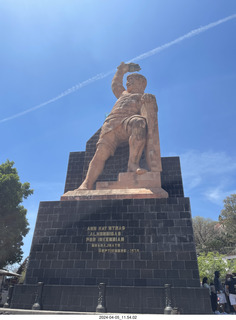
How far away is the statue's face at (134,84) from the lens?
11062mm

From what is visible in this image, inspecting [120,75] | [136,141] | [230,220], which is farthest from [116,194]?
[230,220]

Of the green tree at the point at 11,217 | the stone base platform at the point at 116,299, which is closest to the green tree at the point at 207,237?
the green tree at the point at 11,217

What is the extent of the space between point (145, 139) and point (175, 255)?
466 cm

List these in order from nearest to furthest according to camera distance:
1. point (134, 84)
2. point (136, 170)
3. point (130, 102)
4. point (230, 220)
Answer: point (136, 170)
point (130, 102)
point (134, 84)
point (230, 220)

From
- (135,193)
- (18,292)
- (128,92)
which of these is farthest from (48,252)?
(128,92)

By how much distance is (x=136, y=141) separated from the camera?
9.45 meters

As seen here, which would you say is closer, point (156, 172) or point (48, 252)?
point (48, 252)

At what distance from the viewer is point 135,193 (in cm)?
829

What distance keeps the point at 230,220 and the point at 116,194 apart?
24889mm

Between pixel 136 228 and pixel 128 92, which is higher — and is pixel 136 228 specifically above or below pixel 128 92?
below

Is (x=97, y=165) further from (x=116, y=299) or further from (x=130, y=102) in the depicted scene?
(x=116, y=299)

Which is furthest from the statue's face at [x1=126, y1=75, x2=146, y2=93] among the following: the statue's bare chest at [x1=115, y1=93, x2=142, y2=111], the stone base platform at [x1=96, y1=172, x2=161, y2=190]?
the stone base platform at [x1=96, y1=172, x2=161, y2=190]

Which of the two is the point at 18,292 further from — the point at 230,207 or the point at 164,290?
the point at 230,207

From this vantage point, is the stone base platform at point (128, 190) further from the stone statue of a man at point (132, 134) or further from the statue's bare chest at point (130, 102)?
the statue's bare chest at point (130, 102)
